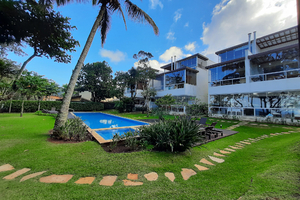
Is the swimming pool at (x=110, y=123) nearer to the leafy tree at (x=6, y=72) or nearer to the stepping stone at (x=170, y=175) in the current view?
the leafy tree at (x=6, y=72)

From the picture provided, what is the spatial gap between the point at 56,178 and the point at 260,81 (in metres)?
16.1

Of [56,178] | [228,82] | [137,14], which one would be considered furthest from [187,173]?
[228,82]

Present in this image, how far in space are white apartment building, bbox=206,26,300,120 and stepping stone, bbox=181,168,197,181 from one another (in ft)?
44.1

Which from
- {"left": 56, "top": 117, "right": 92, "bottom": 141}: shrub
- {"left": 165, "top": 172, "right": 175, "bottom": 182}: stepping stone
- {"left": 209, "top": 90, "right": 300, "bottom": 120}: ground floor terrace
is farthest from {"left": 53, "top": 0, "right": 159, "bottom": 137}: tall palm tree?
{"left": 209, "top": 90, "right": 300, "bottom": 120}: ground floor terrace

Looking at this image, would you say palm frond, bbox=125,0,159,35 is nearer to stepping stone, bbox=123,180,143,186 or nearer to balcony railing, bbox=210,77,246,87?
stepping stone, bbox=123,180,143,186

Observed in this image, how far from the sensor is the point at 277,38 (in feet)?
50.4

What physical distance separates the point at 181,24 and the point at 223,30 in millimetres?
4933

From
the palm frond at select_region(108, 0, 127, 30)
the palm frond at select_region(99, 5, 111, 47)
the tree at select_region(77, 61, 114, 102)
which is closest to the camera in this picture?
the palm frond at select_region(108, 0, 127, 30)

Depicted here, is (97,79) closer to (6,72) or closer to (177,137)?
(6,72)

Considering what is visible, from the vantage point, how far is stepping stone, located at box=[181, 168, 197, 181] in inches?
108

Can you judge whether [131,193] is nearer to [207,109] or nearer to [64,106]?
[64,106]

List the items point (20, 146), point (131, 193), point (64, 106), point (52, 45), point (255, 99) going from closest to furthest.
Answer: point (131, 193), point (20, 146), point (64, 106), point (52, 45), point (255, 99)

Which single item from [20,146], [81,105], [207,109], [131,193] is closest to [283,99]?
[207,109]

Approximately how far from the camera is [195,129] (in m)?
4.30
